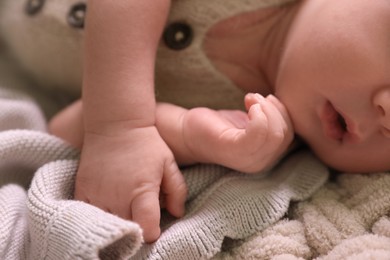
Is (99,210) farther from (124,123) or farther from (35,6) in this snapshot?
(35,6)

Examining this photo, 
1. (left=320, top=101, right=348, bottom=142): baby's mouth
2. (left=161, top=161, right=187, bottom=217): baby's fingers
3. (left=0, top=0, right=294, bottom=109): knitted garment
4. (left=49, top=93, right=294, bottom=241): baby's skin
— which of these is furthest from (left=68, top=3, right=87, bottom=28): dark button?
(left=320, top=101, right=348, bottom=142): baby's mouth

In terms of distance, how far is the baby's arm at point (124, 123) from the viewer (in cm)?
74

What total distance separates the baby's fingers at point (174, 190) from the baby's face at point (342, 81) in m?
0.20

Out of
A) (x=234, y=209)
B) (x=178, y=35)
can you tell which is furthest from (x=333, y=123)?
(x=178, y=35)

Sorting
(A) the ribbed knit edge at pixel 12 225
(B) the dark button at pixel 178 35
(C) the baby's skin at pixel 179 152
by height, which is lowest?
(A) the ribbed knit edge at pixel 12 225

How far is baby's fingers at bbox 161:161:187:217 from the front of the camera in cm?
77

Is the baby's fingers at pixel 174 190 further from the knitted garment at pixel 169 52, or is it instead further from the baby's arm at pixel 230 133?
the knitted garment at pixel 169 52

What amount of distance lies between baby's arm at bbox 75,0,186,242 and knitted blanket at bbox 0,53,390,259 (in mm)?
43

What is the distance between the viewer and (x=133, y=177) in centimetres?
73

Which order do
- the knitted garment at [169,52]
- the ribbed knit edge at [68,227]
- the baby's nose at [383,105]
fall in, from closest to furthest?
the ribbed knit edge at [68,227]
the baby's nose at [383,105]
the knitted garment at [169,52]

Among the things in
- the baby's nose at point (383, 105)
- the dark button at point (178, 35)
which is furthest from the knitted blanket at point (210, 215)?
the dark button at point (178, 35)

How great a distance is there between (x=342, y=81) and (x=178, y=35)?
0.98 feet

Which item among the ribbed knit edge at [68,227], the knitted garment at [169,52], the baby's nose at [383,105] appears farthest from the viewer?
the knitted garment at [169,52]

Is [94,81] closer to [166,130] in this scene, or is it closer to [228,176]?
[166,130]
